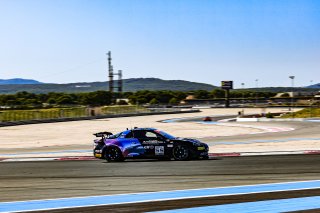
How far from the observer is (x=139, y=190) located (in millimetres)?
10977

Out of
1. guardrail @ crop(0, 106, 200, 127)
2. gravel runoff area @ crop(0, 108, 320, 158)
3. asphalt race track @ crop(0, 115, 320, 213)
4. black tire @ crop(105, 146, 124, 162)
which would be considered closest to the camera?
asphalt race track @ crop(0, 115, 320, 213)

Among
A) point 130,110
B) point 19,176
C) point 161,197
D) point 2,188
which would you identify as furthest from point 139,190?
point 130,110

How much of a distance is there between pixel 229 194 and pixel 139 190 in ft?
6.67

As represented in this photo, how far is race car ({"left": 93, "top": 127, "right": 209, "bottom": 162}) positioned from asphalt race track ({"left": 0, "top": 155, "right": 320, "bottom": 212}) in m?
0.58

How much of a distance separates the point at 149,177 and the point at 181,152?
14.4 ft

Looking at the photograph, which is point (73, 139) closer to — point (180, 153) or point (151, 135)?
point (151, 135)

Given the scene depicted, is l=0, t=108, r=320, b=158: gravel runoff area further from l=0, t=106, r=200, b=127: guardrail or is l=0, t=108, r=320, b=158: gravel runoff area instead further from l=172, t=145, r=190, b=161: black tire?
l=0, t=106, r=200, b=127: guardrail

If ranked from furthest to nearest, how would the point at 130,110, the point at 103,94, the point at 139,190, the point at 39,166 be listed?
the point at 103,94, the point at 130,110, the point at 39,166, the point at 139,190

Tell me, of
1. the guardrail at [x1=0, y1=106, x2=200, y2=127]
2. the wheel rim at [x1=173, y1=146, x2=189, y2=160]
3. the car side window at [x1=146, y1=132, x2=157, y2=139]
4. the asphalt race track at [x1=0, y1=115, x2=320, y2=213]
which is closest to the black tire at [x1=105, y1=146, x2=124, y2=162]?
the asphalt race track at [x1=0, y1=115, x2=320, y2=213]

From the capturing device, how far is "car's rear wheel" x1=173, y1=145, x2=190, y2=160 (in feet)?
56.6

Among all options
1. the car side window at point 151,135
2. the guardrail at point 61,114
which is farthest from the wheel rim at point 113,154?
the guardrail at point 61,114

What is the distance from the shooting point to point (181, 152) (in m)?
17.3

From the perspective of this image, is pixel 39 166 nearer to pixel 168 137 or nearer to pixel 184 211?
pixel 168 137

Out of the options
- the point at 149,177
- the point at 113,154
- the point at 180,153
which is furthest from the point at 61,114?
the point at 149,177
